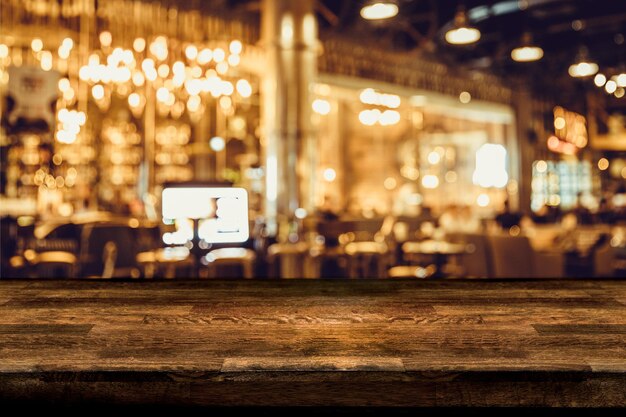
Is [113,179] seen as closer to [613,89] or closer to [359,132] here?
[359,132]

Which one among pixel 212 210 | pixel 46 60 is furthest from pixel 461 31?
pixel 46 60

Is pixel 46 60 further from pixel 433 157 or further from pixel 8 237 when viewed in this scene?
pixel 433 157

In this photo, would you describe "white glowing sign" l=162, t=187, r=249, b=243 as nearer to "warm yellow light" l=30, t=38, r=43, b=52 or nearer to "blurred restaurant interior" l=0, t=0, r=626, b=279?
"blurred restaurant interior" l=0, t=0, r=626, b=279

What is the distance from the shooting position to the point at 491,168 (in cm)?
1748

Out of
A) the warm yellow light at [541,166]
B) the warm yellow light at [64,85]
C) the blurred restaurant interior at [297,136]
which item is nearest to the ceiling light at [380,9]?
the blurred restaurant interior at [297,136]

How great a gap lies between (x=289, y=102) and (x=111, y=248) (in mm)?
3460

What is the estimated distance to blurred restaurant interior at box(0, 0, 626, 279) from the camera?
6133mm

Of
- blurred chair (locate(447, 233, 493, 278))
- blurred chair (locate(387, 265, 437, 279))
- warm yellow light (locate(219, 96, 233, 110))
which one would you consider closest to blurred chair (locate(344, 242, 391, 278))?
blurred chair (locate(387, 265, 437, 279))

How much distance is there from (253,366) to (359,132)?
45.5 ft

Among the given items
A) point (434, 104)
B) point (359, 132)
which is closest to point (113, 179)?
point (359, 132)

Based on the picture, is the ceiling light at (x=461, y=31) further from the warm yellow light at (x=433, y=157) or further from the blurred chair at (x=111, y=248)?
the warm yellow light at (x=433, y=157)

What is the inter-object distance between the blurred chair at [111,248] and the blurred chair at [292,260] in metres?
1.33

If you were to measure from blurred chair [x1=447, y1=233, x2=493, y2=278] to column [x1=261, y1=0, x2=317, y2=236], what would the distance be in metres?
2.58

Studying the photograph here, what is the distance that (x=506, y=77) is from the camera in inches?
612
